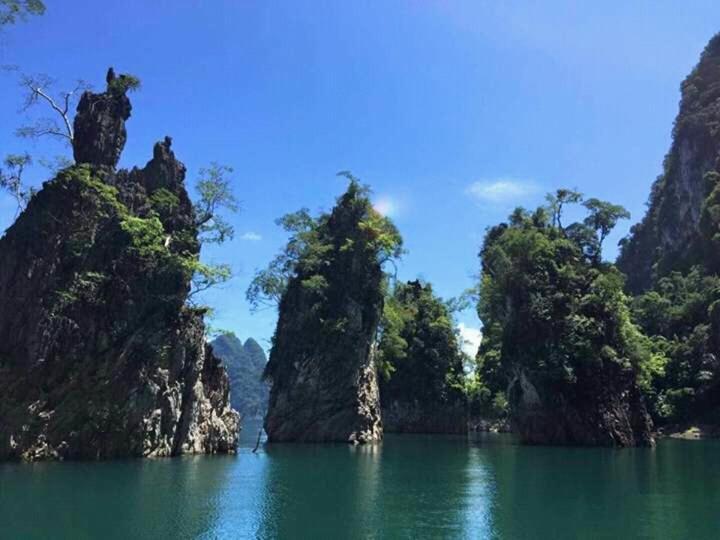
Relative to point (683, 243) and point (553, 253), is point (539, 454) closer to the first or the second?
point (553, 253)

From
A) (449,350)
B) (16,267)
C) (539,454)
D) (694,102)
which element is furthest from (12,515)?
(694,102)

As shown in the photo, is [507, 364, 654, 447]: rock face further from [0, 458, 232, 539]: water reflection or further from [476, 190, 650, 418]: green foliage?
[0, 458, 232, 539]: water reflection

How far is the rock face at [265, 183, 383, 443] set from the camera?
64250 mm

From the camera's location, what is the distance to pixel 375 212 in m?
67.9

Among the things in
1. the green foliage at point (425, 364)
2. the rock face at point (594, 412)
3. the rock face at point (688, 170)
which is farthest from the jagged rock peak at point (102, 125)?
the rock face at point (688, 170)

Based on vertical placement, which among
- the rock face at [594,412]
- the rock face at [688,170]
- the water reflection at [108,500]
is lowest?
the water reflection at [108,500]

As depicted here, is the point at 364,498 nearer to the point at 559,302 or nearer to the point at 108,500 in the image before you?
the point at 108,500

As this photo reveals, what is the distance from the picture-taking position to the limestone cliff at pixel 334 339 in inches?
2530

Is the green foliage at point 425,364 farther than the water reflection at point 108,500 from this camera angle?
Yes

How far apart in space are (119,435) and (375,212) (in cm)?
3591

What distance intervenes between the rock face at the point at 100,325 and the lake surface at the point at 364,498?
2.97 m

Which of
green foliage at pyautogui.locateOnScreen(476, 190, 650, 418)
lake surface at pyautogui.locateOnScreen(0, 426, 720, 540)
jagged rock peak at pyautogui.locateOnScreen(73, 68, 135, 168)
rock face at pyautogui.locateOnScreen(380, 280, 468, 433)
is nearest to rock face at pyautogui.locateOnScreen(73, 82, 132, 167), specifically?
jagged rock peak at pyautogui.locateOnScreen(73, 68, 135, 168)

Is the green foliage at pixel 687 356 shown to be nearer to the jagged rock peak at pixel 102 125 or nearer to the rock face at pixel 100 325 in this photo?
the rock face at pixel 100 325

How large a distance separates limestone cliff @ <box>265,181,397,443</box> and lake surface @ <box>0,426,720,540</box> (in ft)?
66.0
